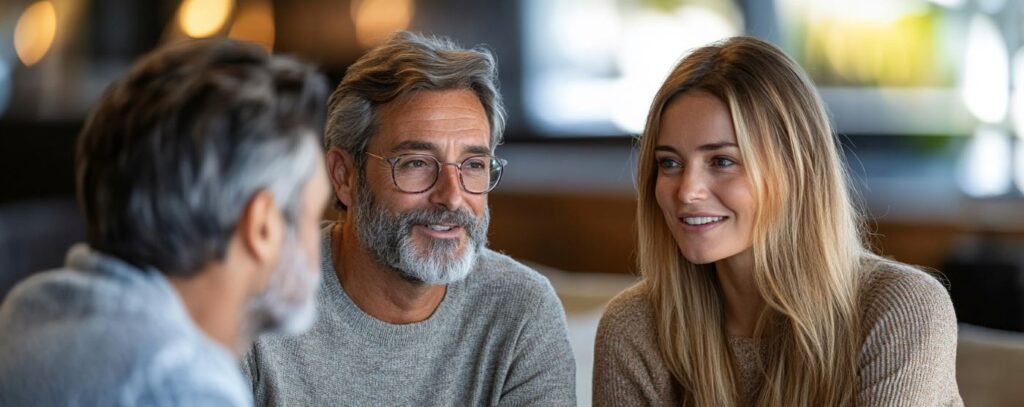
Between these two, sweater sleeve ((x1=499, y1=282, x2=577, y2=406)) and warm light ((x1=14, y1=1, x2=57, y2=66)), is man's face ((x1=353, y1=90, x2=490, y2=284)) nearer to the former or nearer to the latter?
sweater sleeve ((x1=499, y1=282, x2=577, y2=406))

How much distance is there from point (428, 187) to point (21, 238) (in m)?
4.11

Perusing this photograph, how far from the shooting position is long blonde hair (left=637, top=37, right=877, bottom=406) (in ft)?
7.59

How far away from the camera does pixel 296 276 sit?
1441 mm

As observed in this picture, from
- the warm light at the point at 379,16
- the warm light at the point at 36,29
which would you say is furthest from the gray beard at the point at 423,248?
the warm light at the point at 36,29

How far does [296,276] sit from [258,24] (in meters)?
6.34

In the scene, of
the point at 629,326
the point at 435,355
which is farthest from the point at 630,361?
the point at 435,355

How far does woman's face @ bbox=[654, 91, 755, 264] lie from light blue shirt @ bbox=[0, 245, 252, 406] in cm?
114

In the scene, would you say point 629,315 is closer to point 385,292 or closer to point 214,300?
point 385,292

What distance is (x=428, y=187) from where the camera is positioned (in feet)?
7.88

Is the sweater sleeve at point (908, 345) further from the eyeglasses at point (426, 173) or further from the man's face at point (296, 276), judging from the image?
the man's face at point (296, 276)

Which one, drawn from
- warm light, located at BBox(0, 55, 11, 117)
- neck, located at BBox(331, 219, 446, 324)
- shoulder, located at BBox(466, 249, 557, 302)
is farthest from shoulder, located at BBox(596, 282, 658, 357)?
warm light, located at BBox(0, 55, 11, 117)

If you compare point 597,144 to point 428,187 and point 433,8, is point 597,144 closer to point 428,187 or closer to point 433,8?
point 433,8

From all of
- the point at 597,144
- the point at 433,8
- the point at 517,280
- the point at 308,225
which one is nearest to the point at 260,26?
the point at 433,8

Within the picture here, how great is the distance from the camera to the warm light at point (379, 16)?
6707 mm
